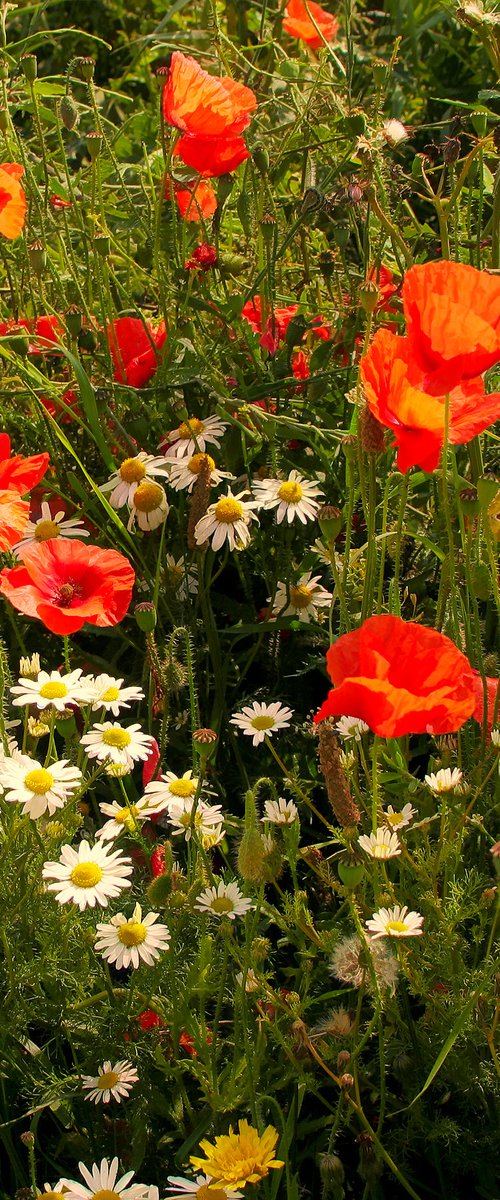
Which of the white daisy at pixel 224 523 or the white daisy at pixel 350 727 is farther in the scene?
the white daisy at pixel 224 523

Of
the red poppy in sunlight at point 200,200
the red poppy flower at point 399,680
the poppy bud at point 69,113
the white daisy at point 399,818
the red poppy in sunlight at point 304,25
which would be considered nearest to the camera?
the red poppy flower at point 399,680

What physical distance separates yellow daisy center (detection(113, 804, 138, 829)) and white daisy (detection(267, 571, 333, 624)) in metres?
0.37

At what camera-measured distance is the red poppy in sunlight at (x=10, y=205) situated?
146cm

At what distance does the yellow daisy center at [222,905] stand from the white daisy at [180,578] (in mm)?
485

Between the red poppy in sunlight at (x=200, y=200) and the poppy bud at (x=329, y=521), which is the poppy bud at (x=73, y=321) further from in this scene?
the poppy bud at (x=329, y=521)

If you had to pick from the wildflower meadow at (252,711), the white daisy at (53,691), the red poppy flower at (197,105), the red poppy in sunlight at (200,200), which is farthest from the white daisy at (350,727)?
the red poppy in sunlight at (200,200)

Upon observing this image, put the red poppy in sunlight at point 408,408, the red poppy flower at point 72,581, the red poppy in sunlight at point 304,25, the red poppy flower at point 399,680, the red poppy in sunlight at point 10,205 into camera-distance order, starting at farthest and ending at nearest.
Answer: the red poppy in sunlight at point 304,25 < the red poppy in sunlight at point 10,205 < the red poppy flower at point 72,581 < the red poppy in sunlight at point 408,408 < the red poppy flower at point 399,680

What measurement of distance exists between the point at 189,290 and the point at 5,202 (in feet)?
0.74

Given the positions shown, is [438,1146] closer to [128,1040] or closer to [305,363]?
[128,1040]

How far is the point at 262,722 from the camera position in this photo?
1277 mm

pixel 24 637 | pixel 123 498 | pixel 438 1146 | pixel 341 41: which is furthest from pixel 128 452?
pixel 341 41

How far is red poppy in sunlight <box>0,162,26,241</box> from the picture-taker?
1.46 meters

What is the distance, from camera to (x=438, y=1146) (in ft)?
3.67

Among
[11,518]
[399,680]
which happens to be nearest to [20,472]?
[11,518]
